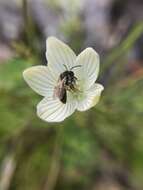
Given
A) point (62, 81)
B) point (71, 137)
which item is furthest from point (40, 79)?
point (71, 137)

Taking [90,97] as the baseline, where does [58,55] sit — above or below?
above

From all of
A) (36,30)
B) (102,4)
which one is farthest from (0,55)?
(102,4)

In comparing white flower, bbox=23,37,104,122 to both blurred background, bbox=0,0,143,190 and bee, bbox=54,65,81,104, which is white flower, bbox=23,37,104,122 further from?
blurred background, bbox=0,0,143,190

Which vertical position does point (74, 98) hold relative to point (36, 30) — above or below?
below

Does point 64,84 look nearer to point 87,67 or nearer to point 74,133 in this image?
point 87,67

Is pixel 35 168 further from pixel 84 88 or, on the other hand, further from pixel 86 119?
pixel 84 88

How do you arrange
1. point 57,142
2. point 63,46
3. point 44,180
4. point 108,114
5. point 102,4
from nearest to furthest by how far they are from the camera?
point 63,46 < point 108,114 < point 57,142 < point 44,180 < point 102,4

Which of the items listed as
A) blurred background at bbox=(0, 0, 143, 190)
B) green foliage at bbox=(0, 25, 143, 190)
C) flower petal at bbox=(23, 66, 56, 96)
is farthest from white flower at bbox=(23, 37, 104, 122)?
green foliage at bbox=(0, 25, 143, 190)

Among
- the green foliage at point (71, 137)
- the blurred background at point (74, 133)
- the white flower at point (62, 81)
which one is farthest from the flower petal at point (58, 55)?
the green foliage at point (71, 137)
